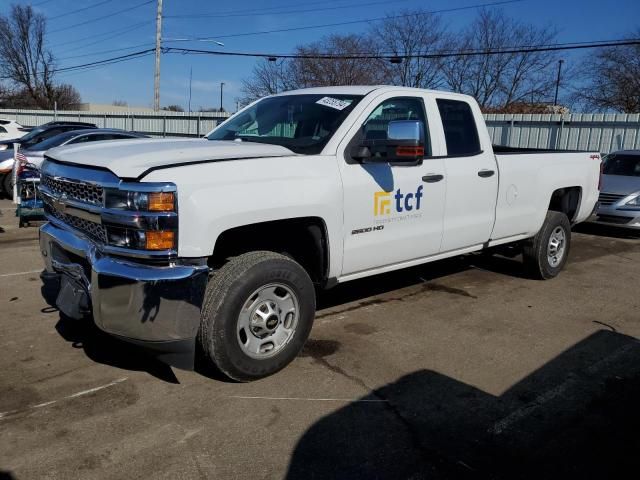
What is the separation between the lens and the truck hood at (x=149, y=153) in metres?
3.24

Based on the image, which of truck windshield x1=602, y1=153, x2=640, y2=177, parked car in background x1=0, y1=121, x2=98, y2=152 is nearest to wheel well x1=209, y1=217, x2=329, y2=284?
truck windshield x1=602, y1=153, x2=640, y2=177

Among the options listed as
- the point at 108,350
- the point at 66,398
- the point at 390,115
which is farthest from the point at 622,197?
the point at 66,398

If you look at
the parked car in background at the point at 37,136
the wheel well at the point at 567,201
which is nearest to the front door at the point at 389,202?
the wheel well at the point at 567,201

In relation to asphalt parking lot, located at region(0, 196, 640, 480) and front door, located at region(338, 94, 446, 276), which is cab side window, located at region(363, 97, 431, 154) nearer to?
front door, located at region(338, 94, 446, 276)

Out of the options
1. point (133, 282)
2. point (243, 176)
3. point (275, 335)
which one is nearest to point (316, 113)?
point (243, 176)

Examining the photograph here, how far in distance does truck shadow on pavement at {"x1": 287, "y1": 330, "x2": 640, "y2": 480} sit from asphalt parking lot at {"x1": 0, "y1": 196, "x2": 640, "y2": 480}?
1 cm

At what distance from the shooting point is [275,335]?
3.84 meters

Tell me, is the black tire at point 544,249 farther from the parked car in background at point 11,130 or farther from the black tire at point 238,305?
the parked car in background at point 11,130

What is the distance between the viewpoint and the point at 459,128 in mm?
5312

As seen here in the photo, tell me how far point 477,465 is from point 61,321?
3607 millimetres

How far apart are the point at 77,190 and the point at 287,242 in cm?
144

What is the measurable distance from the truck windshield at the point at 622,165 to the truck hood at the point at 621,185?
0.94 feet

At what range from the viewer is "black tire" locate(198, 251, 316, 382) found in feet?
11.3

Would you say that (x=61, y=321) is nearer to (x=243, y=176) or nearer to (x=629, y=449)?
(x=243, y=176)
